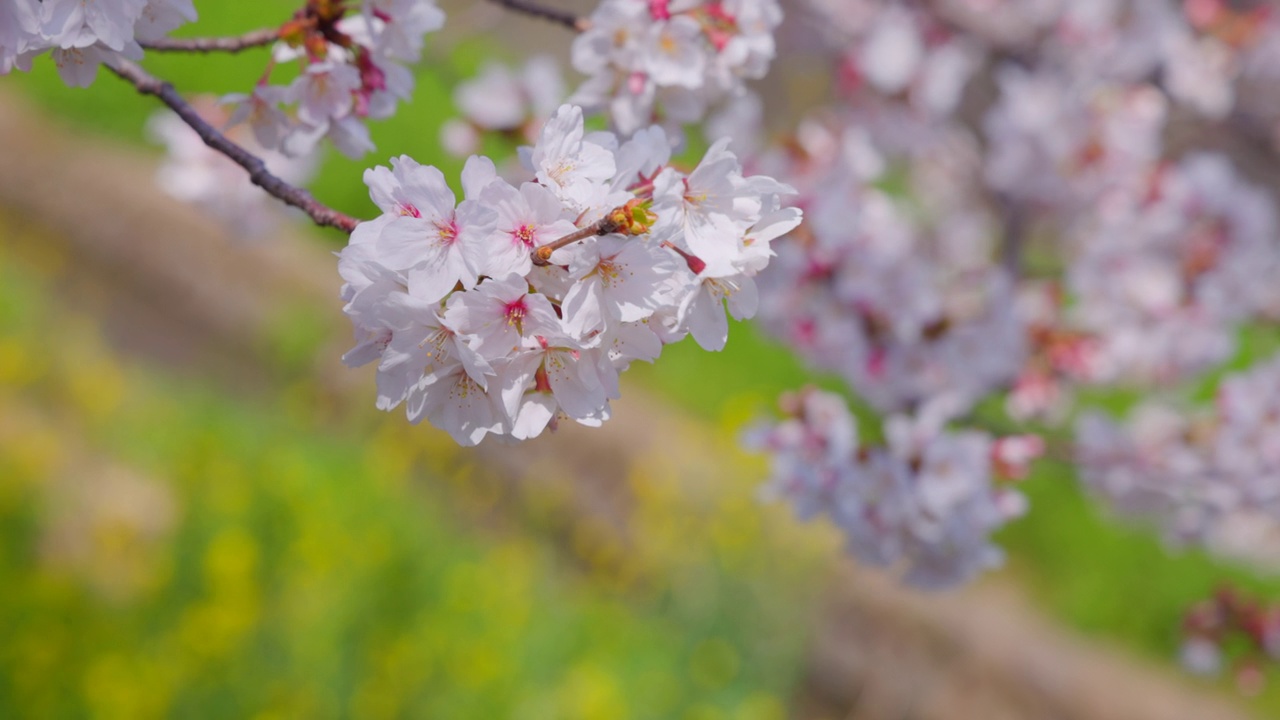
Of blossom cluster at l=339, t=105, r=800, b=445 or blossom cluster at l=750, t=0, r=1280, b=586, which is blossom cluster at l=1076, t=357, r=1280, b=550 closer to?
blossom cluster at l=750, t=0, r=1280, b=586

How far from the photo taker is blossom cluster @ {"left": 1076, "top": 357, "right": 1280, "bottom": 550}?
6.07 feet

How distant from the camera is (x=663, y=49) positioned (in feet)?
3.30

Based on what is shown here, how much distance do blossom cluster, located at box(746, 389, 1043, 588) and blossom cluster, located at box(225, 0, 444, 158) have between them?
0.69 meters

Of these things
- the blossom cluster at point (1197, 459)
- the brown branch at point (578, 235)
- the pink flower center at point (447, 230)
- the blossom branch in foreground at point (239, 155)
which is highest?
the brown branch at point (578, 235)

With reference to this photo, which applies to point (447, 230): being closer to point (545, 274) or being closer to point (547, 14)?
point (545, 274)

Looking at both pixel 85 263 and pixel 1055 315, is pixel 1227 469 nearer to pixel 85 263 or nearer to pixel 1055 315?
pixel 1055 315

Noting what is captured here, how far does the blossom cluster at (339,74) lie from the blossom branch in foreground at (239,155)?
0.08 m

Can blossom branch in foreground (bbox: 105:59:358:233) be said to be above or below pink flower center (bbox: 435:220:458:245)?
below

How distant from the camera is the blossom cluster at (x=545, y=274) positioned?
631 mm

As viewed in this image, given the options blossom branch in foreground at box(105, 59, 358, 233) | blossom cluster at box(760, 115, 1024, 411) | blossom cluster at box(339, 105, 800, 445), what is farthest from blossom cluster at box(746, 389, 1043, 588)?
blossom branch in foreground at box(105, 59, 358, 233)

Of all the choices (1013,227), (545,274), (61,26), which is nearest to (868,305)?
(1013,227)

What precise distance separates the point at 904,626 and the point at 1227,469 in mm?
1355

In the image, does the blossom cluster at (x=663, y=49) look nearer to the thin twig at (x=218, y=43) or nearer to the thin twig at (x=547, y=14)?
the thin twig at (x=547, y=14)

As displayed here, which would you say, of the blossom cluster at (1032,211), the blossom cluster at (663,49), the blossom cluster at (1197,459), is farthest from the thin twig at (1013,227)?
the blossom cluster at (663,49)
